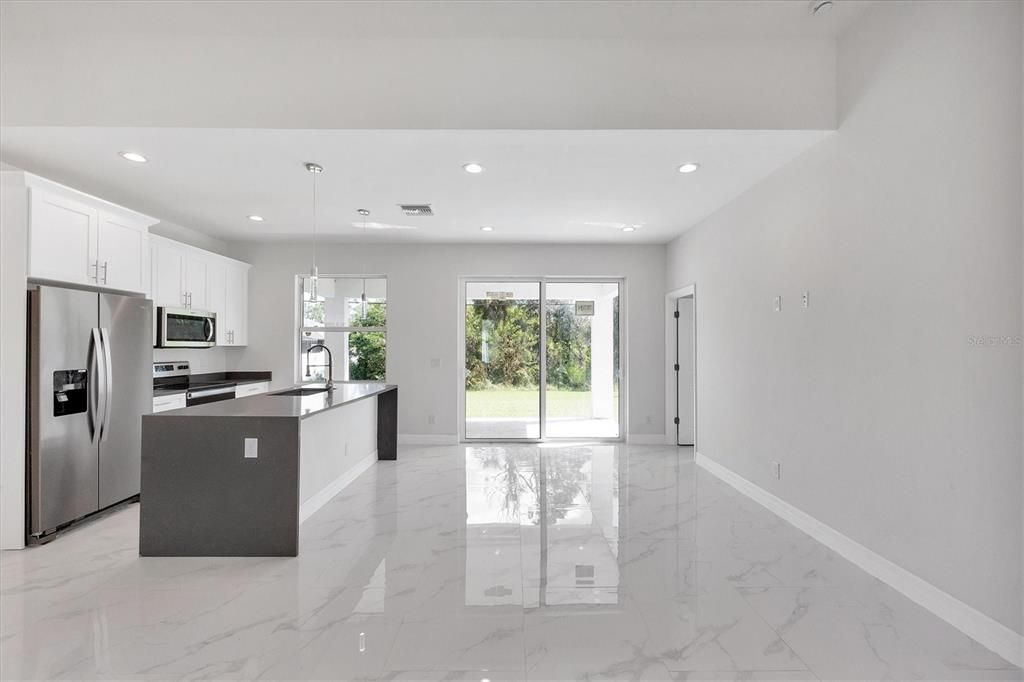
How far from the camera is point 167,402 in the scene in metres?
4.79

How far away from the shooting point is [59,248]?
3689 millimetres

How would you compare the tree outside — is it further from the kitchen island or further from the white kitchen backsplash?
the kitchen island

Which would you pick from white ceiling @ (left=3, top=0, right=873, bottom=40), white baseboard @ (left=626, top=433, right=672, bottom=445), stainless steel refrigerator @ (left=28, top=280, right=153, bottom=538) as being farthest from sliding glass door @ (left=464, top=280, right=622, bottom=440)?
white ceiling @ (left=3, top=0, right=873, bottom=40)

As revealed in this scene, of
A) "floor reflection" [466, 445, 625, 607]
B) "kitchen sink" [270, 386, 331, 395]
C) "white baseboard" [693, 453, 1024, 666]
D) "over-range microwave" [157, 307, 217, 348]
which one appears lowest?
"floor reflection" [466, 445, 625, 607]

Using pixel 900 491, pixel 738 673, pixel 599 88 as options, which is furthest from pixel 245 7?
pixel 900 491

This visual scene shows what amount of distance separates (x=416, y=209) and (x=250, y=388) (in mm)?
3009

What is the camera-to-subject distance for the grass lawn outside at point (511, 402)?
280 inches

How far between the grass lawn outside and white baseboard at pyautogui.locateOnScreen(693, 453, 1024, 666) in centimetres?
324

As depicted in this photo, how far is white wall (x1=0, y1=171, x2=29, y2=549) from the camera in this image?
3.36 metres

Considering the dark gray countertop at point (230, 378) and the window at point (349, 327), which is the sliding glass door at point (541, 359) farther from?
the dark gray countertop at point (230, 378)

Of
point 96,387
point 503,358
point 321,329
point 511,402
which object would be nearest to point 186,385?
point 321,329

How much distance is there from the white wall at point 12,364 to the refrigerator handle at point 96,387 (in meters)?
0.40

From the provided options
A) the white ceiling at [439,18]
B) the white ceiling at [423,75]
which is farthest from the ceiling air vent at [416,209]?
the white ceiling at [439,18]

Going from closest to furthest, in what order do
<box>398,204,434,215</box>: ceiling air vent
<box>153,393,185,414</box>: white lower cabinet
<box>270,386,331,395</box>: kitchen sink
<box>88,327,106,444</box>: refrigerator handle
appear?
<box>88,327,106,444</box>: refrigerator handle < <box>153,393,185,414</box>: white lower cabinet < <box>270,386,331,395</box>: kitchen sink < <box>398,204,434,215</box>: ceiling air vent
